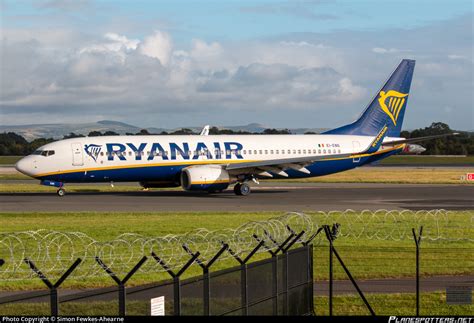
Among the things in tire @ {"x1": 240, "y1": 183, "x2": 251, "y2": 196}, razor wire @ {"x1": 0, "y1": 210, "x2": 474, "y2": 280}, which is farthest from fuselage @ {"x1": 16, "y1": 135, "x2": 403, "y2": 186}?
razor wire @ {"x1": 0, "y1": 210, "x2": 474, "y2": 280}

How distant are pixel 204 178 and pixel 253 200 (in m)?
3.24

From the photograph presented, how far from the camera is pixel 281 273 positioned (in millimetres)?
16344

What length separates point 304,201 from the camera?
47.5 metres

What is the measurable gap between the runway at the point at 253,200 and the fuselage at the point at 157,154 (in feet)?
4.78

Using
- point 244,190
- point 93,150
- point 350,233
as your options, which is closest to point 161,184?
point 244,190

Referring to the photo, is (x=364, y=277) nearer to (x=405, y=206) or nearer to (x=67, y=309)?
(x=67, y=309)

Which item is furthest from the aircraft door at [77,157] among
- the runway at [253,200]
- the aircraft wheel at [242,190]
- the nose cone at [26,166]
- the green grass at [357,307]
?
the green grass at [357,307]

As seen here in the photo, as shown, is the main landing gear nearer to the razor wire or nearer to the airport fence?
the razor wire

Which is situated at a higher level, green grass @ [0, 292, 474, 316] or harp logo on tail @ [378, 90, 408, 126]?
harp logo on tail @ [378, 90, 408, 126]

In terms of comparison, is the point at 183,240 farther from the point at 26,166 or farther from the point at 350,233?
the point at 26,166

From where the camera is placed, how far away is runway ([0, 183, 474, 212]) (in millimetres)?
42719

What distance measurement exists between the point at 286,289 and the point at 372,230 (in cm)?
1582

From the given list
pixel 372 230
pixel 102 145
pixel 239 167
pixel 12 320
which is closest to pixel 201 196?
pixel 239 167

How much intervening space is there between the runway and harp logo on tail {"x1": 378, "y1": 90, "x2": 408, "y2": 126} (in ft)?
18.4
